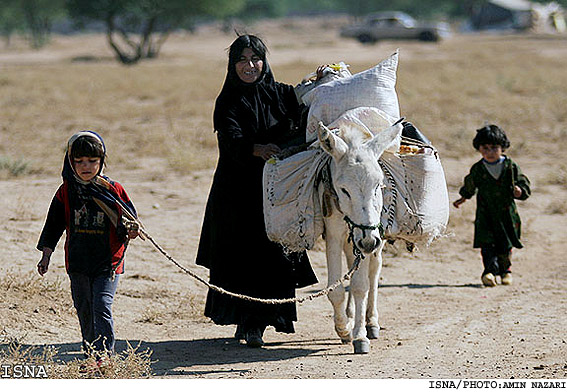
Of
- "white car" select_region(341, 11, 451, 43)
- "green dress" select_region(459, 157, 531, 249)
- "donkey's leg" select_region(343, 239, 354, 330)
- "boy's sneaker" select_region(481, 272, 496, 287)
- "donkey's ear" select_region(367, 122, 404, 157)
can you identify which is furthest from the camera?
"white car" select_region(341, 11, 451, 43)

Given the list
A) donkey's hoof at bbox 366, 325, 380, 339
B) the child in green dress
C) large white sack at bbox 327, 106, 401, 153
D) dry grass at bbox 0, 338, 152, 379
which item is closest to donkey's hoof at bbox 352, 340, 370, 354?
donkey's hoof at bbox 366, 325, 380, 339

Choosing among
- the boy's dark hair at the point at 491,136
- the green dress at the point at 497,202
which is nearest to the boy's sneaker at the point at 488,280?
the green dress at the point at 497,202

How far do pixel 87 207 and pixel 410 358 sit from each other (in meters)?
2.23

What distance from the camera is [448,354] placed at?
5488 mm

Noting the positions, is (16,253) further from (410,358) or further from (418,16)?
(418,16)

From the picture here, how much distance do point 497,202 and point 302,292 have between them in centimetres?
192

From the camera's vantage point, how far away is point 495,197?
7.54 meters

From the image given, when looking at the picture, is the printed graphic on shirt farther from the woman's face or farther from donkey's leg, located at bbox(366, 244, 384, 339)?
donkey's leg, located at bbox(366, 244, 384, 339)

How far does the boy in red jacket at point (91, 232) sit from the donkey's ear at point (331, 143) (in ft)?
3.82

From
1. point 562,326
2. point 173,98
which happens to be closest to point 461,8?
point 173,98

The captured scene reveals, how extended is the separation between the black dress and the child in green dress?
2337 mm

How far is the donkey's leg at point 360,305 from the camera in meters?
5.52

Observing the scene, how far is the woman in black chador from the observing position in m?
5.46

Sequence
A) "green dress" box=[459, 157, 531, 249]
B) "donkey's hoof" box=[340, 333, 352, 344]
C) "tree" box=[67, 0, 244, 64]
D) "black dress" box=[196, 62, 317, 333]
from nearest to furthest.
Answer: "black dress" box=[196, 62, 317, 333] → "donkey's hoof" box=[340, 333, 352, 344] → "green dress" box=[459, 157, 531, 249] → "tree" box=[67, 0, 244, 64]
